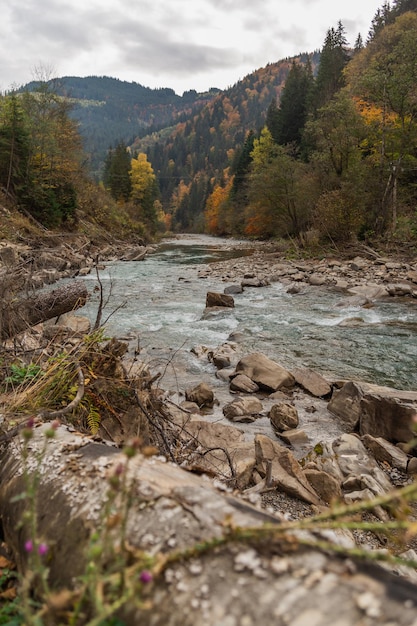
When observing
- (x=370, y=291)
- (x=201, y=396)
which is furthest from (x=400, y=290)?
(x=201, y=396)

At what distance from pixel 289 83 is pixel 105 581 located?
63.6m

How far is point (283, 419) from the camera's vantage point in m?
5.28

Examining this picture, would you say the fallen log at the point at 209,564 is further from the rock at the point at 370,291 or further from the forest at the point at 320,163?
the forest at the point at 320,163

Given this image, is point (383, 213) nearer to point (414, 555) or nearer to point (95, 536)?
point (414, 555)

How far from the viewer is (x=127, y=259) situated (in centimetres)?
2652

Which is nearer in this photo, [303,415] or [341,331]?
[303,415]

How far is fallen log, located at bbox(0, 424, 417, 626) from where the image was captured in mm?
722

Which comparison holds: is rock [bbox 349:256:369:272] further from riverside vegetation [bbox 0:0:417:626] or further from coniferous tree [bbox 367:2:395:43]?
coniferous tree [bbox 367:2:395:43]

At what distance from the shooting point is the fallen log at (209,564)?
2.37ft

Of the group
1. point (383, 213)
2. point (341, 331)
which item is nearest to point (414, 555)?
point (341, 331)

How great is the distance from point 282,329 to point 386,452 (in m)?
6.04

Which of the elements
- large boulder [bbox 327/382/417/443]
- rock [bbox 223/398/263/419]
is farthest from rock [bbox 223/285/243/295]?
large boulder [bbox 327/382/417/443]

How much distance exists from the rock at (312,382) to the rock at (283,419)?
3.82 feet

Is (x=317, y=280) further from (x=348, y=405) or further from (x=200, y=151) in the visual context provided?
(x=200, y=151)
